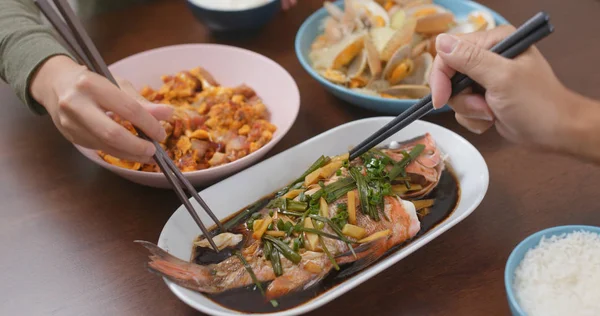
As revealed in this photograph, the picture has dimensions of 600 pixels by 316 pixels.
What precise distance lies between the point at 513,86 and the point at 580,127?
179mm

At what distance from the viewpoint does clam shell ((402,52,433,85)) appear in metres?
1.72

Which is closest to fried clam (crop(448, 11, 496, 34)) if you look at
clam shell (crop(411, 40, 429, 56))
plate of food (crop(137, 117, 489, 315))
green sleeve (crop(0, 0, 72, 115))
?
clam shell (crop(411, 40, 429, 56))

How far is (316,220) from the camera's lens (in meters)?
1.18

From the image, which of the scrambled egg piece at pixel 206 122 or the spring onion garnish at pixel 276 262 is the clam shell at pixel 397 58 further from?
the spring onion garnish at pixel 276 262

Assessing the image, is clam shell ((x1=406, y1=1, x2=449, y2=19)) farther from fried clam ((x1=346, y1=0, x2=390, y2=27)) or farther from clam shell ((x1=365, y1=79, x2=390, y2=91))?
clam shell ((x1=365, y1=79, x2=390, y2=91))

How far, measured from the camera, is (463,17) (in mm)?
2045

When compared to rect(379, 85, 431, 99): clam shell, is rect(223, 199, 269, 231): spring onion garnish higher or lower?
lower

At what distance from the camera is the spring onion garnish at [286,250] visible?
1127mm

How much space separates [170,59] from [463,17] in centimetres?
118

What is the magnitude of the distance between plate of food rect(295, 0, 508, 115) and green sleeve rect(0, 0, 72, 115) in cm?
81

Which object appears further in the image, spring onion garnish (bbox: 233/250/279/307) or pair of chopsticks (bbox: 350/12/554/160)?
spring onion garnish (bbox: 233/250/279/307)

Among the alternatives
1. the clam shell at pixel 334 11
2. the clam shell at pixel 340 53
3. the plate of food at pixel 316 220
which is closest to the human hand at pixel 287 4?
the clam shell at pixel 334 11

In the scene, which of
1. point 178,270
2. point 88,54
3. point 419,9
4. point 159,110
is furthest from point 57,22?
point 419,9

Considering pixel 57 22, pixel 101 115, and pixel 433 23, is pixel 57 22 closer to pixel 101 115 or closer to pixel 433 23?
pixel 101 115
